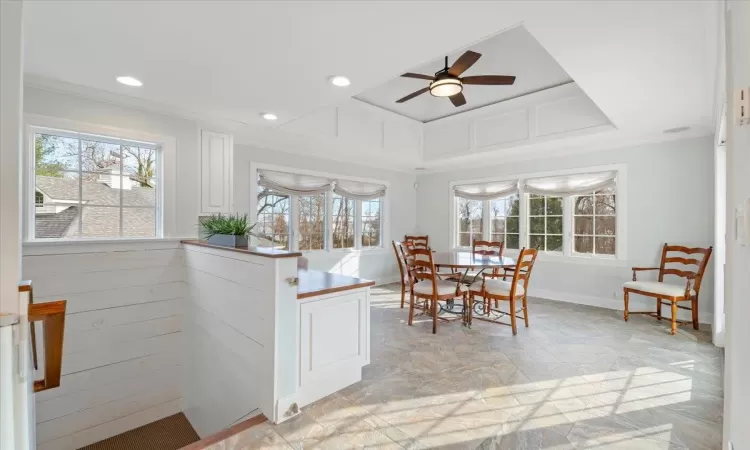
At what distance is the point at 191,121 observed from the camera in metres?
3.46

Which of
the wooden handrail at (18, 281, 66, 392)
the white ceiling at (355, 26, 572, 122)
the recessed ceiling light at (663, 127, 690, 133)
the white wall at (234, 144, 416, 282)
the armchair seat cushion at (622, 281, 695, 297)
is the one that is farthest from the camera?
the white wall at (234, 144, 416, 282)

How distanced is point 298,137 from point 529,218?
3.75 metres

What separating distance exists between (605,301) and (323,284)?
4.17 m

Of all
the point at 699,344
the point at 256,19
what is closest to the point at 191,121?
the point at 256,19

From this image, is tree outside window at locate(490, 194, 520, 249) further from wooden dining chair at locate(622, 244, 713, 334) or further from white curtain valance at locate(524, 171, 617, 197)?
wooden dining chair at locate(622, 244, 713, 334)

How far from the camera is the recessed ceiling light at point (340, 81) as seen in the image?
104 inches

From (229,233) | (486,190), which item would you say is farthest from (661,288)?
(229,233)

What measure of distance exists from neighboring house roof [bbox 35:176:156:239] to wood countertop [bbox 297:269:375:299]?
1779 millimetres

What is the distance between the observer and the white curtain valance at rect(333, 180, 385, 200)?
5508mm

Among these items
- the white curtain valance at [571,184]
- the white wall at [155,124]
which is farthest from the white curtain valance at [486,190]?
the white wall at [155,124]

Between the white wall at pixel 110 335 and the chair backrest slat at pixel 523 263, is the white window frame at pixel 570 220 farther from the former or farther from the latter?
the white wall at pixel 110 335

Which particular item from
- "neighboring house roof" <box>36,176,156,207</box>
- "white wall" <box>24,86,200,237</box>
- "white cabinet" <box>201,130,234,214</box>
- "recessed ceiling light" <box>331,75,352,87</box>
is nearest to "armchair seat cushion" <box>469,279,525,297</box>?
"recessed ceiling light" <box>331,75,352,87</box>

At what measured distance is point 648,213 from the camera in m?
4.27

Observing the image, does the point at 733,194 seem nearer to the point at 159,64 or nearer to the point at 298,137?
the point at 159,64
